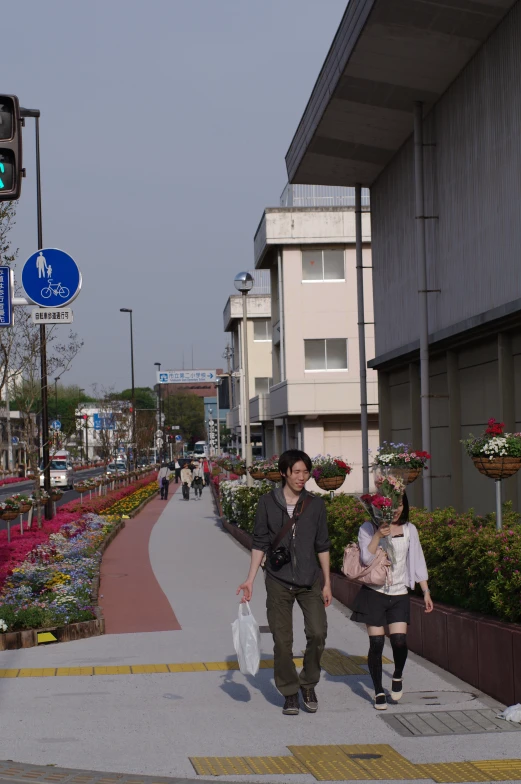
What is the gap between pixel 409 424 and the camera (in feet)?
68.7

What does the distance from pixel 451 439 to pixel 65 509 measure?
62.2ft

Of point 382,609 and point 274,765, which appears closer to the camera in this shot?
point 274,765

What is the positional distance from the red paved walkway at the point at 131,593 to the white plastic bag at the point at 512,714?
5420 millimetres

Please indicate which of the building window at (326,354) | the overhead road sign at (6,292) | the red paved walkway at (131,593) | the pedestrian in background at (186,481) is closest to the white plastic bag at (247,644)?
the red paved walkway at (131,593)

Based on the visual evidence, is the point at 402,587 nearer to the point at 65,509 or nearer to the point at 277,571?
the point at 277,571

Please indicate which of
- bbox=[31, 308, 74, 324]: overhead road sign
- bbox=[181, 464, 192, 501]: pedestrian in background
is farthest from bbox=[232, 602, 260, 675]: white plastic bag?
bbox=[181, 464, 192, 501]: pedestrian in background

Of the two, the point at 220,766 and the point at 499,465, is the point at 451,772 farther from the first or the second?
the point at 499,465

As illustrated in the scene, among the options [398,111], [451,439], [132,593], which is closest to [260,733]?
[132,593]

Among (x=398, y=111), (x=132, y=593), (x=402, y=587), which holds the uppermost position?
(x=398, y=111)

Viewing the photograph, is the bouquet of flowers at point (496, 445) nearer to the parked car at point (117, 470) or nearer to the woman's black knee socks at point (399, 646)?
the woman's black knee socks at point (399, 646)

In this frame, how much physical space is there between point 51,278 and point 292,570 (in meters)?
6.29

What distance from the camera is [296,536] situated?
25.6 ft

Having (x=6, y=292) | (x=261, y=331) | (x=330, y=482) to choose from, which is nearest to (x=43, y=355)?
(x=330, y=482)

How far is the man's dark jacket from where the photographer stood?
25.5ft
